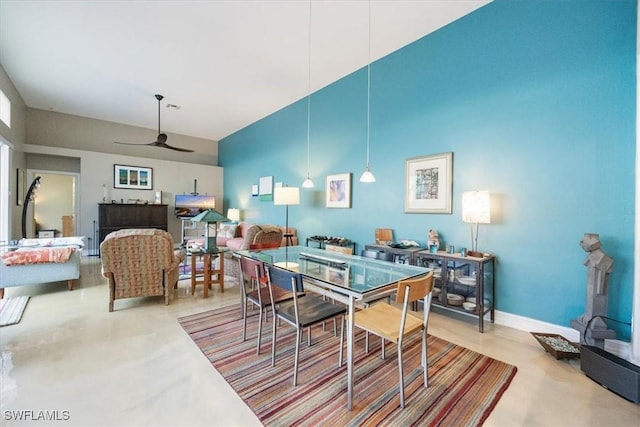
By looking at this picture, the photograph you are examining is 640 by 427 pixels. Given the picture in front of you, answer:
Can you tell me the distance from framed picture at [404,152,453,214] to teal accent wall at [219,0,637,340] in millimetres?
82

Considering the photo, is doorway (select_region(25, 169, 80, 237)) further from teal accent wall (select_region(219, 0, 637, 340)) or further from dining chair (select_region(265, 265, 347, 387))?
teal accent wall (select_region(219, 0, 637, 340))

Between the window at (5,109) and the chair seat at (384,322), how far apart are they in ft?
21.3

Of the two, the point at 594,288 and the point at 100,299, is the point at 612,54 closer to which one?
the point at 594,288

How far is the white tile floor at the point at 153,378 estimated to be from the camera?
61.3 inches

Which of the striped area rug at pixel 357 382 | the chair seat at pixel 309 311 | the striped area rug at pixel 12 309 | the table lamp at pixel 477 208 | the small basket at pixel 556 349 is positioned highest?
the table lamp at pixel 477 208

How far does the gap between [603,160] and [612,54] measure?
90 cm

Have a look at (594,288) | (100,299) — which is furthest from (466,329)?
(100,299)

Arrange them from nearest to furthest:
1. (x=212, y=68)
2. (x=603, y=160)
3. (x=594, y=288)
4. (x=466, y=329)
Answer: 1. (x=594, y=288)
2. (x=603, y=160)
3. (x=466, y=329)
4. (x=212, y=68)

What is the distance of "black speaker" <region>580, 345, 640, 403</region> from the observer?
1.67m

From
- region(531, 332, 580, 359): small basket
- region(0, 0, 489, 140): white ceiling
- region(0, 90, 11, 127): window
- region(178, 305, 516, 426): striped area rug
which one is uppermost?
region(0, 0, 489, 140): white ceiling

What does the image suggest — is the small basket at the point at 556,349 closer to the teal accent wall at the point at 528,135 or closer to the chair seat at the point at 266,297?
the teal accent wall at the point at 528,135

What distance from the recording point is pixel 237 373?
196 cm

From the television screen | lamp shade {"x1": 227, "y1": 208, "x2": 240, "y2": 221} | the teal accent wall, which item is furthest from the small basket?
the television screen

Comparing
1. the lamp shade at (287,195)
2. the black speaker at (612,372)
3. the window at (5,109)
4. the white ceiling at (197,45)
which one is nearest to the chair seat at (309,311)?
the black speaker at (612,372)
